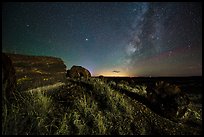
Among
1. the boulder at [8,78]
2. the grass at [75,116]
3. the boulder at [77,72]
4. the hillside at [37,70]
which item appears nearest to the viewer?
the grass at [75,116]

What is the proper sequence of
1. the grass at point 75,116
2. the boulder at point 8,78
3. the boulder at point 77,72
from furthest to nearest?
the boulder at point 77,72 < the boulder at point 8,78 < the grass at point 75,116

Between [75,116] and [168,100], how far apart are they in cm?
355

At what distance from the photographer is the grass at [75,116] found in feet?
14.8

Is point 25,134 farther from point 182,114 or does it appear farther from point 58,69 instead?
point 182,114

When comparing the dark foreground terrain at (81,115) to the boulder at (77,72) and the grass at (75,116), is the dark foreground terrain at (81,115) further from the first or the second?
the boulder at (77,72)

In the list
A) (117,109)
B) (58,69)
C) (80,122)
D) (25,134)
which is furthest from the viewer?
(58,69)

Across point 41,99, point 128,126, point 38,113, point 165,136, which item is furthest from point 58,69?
point 165,136

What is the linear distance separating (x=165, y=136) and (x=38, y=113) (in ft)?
10.3

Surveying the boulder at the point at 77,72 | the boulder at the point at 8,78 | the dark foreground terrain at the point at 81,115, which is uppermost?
the boulder at the point at 77,72

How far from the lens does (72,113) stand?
5.43 m

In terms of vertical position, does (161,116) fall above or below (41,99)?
below

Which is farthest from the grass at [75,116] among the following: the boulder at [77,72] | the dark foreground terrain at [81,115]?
the boulder at [77,72]

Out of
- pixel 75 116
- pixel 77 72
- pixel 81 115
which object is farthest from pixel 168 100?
pixel 77 72

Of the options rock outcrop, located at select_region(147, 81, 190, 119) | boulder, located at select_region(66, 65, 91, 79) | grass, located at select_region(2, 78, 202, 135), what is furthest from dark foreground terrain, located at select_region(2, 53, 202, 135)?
boulder, located at select_region(66, 65, 91, 79)
